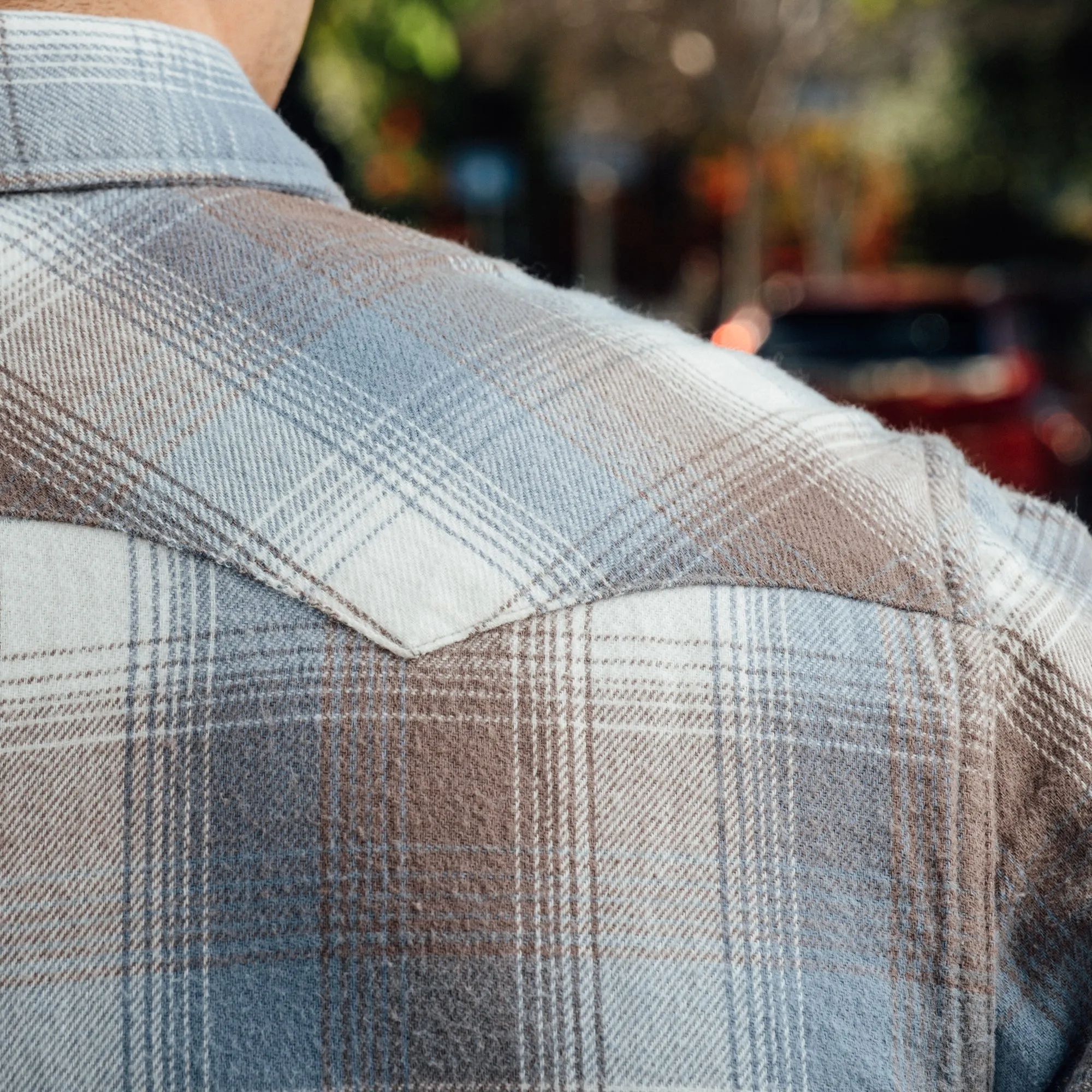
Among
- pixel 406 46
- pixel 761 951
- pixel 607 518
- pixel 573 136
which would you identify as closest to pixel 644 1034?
pixel 761 951

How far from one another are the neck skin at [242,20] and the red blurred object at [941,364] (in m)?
→ 5.95

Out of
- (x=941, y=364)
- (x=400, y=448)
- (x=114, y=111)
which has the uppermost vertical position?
(x=114, y=111)

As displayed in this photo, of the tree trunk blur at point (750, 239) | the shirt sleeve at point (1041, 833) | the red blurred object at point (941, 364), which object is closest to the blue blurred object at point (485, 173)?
the tree trunk blur at point (750, 239)

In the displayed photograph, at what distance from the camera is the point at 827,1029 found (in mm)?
915

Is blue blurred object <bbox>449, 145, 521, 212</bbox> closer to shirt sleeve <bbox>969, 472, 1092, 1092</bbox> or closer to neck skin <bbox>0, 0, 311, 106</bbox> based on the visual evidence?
neck skin <bbox>0, 0, 311, 106</bbox>

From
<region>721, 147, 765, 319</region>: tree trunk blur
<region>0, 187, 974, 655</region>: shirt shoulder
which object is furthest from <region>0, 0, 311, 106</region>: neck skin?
<region>721, 147, 765, 319</region>: tree trunk blur

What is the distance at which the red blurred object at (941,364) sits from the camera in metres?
7.18

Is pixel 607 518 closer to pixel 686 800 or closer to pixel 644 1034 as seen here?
pixel 686 800

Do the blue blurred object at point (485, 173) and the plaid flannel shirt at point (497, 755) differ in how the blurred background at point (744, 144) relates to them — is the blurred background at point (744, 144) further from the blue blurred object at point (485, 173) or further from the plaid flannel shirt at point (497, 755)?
the plaid flannel shirt at point (497, 755)

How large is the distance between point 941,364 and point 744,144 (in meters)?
11.0

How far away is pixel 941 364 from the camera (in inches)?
312

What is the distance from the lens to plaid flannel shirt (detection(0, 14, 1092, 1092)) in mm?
917

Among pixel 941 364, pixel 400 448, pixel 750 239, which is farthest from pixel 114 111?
pixel 750 239

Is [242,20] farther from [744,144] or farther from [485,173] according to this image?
[485,173]
